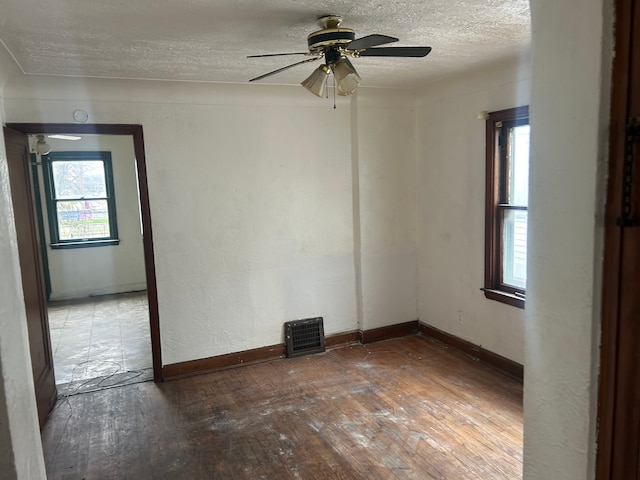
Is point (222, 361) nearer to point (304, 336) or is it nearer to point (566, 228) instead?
point (304, 336)

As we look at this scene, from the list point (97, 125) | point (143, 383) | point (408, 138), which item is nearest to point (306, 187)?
point (408, 138)

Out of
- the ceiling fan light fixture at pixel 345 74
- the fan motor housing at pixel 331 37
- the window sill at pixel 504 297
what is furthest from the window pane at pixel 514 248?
the fan motor housing at pixel 331 37

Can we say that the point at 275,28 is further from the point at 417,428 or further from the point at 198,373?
the point at 198,373

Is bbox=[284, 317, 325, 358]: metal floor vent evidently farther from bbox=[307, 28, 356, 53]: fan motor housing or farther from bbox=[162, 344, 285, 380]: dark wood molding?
bbox=[307, 28, 356, 53]: fan motor housing

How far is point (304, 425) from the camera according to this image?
311cm

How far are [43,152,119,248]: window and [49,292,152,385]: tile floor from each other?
94 cm

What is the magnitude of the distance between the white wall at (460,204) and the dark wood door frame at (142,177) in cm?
259

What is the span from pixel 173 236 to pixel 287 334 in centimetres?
138

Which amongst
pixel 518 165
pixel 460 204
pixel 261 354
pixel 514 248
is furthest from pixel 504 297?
pixel 261 354

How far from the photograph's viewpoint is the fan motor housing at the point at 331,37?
7.66 feet

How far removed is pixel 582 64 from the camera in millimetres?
976

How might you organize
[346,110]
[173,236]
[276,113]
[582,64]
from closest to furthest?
[582,64] < [173,236] < [276,113] < [346,110]

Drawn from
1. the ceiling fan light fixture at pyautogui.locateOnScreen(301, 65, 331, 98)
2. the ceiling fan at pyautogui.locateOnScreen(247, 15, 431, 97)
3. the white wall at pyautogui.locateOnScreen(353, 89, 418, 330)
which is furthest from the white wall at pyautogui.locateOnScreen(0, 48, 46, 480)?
the white wall at pyautogui.locateOnScreen(353, 89, 418, 330)

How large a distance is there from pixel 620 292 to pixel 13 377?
1.30 meters
